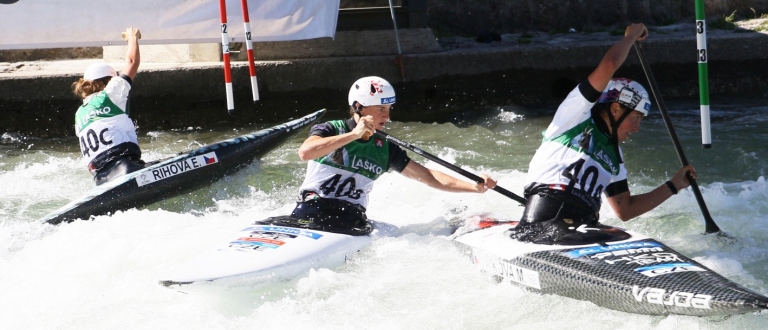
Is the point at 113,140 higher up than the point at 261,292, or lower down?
higher up

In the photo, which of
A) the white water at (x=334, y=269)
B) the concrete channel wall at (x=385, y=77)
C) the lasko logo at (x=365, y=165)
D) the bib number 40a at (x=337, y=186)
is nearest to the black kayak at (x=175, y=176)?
the white water at (x=334, y=269)

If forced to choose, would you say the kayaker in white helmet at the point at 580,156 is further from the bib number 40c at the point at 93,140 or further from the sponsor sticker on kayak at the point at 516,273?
the bib number 40c at the point at 93,140

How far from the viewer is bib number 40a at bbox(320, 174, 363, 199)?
5.05m

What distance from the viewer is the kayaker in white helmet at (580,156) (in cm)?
441

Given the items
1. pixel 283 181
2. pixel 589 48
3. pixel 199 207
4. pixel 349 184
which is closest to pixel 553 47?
pixel 589 48

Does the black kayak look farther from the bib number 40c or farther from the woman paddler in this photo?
the bib number 40c

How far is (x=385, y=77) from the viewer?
9969mm

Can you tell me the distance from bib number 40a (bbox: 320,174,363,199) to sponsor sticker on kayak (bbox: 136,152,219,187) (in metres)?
2.34

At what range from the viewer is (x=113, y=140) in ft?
22.5

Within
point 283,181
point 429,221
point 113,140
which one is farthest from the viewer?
point 283,181

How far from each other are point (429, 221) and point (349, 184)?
0.79m

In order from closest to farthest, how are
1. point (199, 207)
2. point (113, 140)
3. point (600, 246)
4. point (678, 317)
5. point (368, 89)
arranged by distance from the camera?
point (678, 317), point (600, 246), point (368, 89), point (113, 140), point (199, 207)

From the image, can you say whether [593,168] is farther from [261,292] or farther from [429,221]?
[261,292]

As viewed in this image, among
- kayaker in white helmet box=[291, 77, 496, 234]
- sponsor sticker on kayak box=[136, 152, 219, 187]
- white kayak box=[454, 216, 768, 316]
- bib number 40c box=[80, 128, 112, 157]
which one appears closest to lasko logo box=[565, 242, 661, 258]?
white kayak box=[454, 216, 768, 316]
